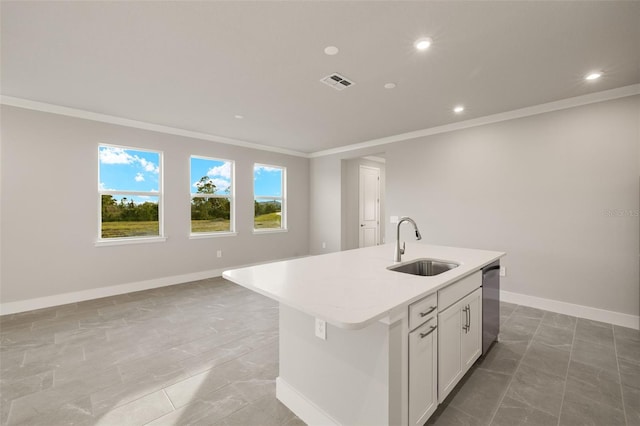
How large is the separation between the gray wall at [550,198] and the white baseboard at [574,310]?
6 cm

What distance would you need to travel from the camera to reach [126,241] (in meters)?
4.17

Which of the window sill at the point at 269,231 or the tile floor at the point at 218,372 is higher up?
the window sill at the point at 269,231

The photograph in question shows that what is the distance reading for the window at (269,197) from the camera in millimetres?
5864

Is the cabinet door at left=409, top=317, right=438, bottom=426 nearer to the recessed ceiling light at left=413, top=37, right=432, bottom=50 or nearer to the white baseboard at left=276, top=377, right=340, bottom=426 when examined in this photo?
the white baseboard at left=276, top=377, right=340, bottom=426

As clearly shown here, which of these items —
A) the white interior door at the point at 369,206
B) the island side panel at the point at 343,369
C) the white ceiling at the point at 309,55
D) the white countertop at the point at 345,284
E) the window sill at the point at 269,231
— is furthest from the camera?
the white interior door at the point at 369,206

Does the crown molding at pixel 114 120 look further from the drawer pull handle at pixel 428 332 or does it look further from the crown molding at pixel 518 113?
the drawer pull handle at pixel 428 332

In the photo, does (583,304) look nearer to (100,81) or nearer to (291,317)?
(291,317)

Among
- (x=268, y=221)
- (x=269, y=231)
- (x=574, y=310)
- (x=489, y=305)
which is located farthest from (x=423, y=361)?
(x=268, y=221)

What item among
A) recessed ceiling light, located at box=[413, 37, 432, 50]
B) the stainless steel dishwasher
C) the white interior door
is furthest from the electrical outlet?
the white interior door

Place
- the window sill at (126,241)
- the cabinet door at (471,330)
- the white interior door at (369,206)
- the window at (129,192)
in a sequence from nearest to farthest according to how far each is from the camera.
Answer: the cabinet door at (471,330) < the window sill at (126,241) < the window at (129,192) < the white interior door at (369,206)

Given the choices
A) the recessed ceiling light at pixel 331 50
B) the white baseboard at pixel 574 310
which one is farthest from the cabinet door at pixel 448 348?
the white baseboard at pixel 574 310

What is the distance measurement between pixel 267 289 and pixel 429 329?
3.05ft

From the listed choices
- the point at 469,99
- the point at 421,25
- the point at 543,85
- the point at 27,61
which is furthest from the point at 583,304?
the point at 27,61

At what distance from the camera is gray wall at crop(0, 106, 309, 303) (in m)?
3.40
